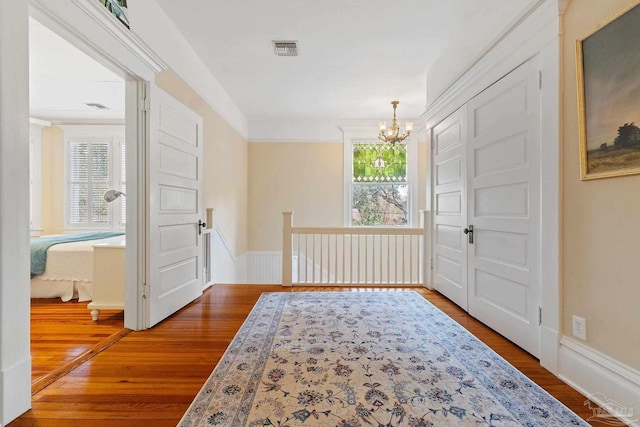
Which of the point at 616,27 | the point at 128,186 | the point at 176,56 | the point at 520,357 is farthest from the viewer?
the point at 176,56

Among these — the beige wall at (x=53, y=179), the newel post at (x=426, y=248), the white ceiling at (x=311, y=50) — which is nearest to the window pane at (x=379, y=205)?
the white ceiling at (x=311, y=50)

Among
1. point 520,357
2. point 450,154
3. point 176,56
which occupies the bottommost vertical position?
point 520,357

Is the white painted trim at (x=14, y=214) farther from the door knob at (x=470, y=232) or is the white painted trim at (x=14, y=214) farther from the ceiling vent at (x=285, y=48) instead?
the door knob at (x=470, y=232)

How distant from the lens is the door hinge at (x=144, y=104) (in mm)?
2600

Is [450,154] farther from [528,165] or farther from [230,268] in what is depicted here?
[230,268]

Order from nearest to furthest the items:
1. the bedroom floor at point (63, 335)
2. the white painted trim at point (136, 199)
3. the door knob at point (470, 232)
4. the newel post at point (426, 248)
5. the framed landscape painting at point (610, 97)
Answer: the framed landscape painting at point (610, 97) < the bedroom floor at point (63, 335) < the white painted trim at point (136, 199) < the door knob at point (470, 232) < the newel post at point (426, 248)

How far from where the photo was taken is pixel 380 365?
1.99 meters

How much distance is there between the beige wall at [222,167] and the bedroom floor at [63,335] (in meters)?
1.68

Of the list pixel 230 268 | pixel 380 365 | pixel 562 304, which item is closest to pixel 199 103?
pixel 230 268

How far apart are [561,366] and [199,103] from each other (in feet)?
13.2

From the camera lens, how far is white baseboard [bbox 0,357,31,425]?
1.43 metres

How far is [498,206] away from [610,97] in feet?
3.60

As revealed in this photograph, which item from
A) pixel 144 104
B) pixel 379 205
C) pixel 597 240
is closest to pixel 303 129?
pixel 379 205

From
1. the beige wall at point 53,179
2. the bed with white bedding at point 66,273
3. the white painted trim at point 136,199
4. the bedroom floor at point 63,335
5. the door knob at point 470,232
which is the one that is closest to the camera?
the bedroom floor at point 63,335
